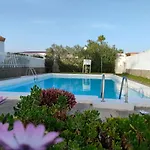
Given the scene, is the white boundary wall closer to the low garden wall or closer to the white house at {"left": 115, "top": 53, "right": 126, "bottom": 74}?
the white house at {"left": 115, "top": 53, "right": 126, "bottom": 74}

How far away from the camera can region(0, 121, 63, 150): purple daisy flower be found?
17.8 inches

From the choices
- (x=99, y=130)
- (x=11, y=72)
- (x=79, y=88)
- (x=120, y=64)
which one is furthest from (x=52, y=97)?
(x=120, y=64)

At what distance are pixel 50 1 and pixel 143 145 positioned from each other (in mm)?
18031

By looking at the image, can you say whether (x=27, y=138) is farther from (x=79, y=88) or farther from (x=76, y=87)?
(x=76, y=87)

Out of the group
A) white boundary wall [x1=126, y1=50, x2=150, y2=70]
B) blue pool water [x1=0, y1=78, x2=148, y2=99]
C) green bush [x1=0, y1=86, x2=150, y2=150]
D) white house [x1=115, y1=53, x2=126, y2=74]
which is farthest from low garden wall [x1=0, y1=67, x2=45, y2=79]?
green bush [x1=0, y1=86, x2=150, y2=150]

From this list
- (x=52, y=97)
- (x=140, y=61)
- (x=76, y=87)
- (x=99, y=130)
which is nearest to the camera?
(x=99, y=130)

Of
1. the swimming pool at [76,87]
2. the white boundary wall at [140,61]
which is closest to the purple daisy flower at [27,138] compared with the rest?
the swimming pool at [76,87]

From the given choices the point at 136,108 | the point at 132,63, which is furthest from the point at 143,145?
the point at 132,63

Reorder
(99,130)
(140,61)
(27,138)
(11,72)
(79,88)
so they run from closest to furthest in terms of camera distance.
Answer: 1. (27,138)
2. (99,130)
3. (79,88)
4. (11,72)
5. (140,61)

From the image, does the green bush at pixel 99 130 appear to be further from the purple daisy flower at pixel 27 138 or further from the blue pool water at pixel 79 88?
the blue pool water at pixel 79 88

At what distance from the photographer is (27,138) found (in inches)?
18.4

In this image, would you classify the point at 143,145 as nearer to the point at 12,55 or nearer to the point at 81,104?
the point at 81,104

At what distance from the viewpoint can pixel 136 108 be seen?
6.48 m

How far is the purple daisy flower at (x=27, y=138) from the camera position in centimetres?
45
